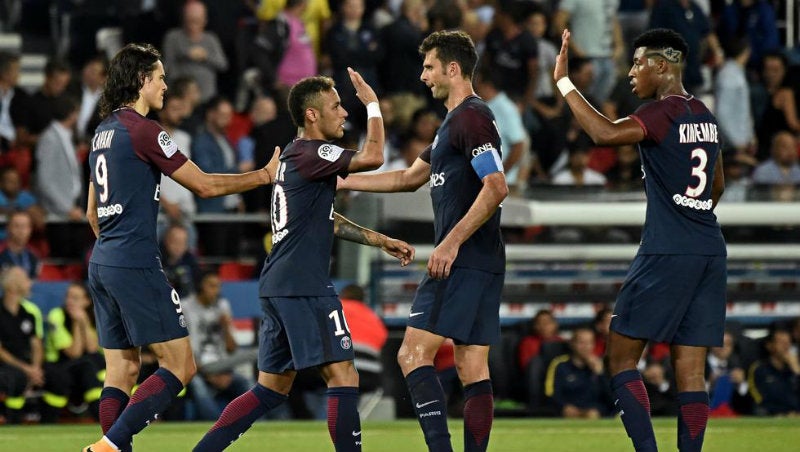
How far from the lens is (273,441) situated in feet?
35.2

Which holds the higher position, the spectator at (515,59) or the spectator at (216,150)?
the spectator at (515,59)

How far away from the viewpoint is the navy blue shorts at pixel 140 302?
25.0ft

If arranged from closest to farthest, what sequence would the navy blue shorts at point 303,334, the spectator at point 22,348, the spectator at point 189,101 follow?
the navy blue shorts at point 303,334, the spectator at point 22,348, the spectator at point 189,101

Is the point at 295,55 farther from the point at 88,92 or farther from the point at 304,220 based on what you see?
the point at 304,220

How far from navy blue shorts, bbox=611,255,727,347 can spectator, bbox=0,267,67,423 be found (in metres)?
6.39

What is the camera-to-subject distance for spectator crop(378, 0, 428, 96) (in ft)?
52.9

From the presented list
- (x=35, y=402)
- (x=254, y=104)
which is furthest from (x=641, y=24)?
(x=35, y=402)

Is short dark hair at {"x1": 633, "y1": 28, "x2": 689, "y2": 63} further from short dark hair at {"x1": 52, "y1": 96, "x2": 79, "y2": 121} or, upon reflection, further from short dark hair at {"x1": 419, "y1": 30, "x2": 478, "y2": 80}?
short dark hair at {"x1": 52, "y1": 96, "x2": 79, "y2": 121}

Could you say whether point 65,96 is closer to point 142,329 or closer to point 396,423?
point 396,423

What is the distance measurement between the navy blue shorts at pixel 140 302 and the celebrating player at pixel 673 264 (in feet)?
7.40

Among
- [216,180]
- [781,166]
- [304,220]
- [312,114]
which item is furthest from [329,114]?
[781,166]

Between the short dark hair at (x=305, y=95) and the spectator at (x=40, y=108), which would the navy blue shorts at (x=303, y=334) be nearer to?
the short dark hair at (x=305, y=95)

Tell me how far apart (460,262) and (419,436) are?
3.41 metres

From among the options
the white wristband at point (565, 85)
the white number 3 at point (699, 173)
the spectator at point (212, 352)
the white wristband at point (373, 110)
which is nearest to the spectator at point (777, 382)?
the spectator at point (212, 352)
